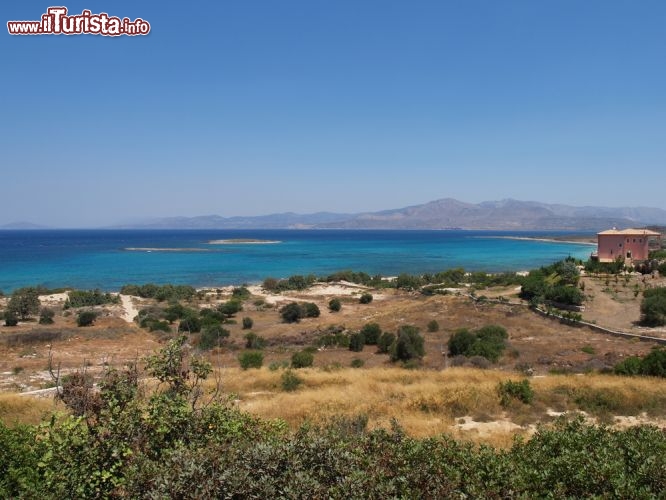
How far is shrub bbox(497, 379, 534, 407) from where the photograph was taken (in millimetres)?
12156

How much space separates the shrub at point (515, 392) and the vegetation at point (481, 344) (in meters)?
8.24

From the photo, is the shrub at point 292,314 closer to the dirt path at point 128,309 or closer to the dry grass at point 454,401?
the dirt path at point 128,309

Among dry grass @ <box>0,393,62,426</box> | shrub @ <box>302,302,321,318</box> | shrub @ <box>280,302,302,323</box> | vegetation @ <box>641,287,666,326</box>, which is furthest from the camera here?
shrub @ <box>302,302,321,318</box>

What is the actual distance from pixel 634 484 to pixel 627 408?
8039mm

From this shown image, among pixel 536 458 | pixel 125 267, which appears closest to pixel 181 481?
pixel 536 458

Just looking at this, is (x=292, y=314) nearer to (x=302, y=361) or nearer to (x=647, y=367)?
(x=302, y=361)

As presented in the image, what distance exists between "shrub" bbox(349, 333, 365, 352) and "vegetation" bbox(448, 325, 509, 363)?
5031 mm

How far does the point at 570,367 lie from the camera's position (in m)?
18.7

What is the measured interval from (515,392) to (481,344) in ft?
32.0

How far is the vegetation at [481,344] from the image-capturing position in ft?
69.6

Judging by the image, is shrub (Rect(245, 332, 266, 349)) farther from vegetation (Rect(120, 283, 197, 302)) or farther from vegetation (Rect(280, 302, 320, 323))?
vegetation (Rect(120, 283, 197, 302))

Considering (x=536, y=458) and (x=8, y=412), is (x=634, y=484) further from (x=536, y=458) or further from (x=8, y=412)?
(x=8, y=412)

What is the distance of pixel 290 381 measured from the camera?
15.1 metres

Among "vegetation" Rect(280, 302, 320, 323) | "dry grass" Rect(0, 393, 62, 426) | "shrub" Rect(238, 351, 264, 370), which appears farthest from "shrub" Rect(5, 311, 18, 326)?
"dry grass" Rect(0, 393, 62, 426)
